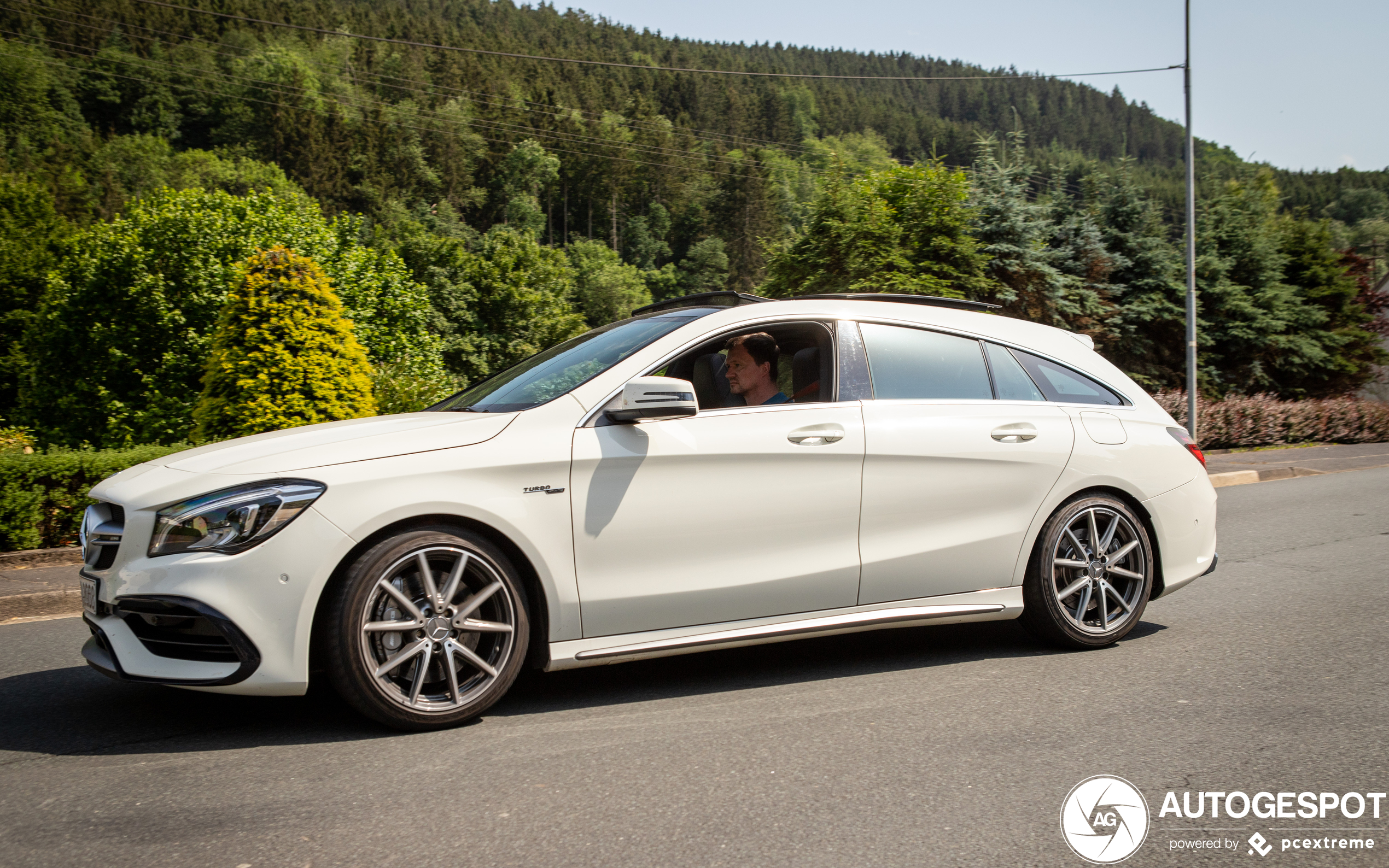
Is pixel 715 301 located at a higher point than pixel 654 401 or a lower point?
higher

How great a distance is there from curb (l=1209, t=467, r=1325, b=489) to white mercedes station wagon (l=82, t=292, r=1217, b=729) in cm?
1149

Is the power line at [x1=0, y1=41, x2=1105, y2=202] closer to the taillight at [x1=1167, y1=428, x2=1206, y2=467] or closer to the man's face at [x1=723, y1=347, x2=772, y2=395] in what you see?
the man's face at [x1=723, y1=347, x2=772, y2=395]

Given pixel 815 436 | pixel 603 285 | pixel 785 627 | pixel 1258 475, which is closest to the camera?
pixel 785 627

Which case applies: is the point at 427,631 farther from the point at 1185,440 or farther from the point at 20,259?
the point at 20,259

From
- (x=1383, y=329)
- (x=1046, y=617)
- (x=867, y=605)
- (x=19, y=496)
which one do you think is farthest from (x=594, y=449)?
(x=1383, y=329)

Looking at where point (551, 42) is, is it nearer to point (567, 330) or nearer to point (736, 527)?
point (567, 330)

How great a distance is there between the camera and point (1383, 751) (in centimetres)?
387

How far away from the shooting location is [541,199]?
315 feet

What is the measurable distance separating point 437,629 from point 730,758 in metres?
1.21

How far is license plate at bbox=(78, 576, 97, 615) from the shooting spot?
397cm

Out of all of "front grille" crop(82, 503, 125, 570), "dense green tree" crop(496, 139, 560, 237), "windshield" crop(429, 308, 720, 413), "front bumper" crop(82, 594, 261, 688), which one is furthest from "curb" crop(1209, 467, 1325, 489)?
"dense green tree" crop(496, 139, 560, 237)

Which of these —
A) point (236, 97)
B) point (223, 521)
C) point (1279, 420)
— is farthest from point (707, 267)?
point (223, 521)

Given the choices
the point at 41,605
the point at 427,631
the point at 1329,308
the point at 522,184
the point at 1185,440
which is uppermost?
the point at 522,184

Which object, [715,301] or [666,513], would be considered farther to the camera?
[715,301]
